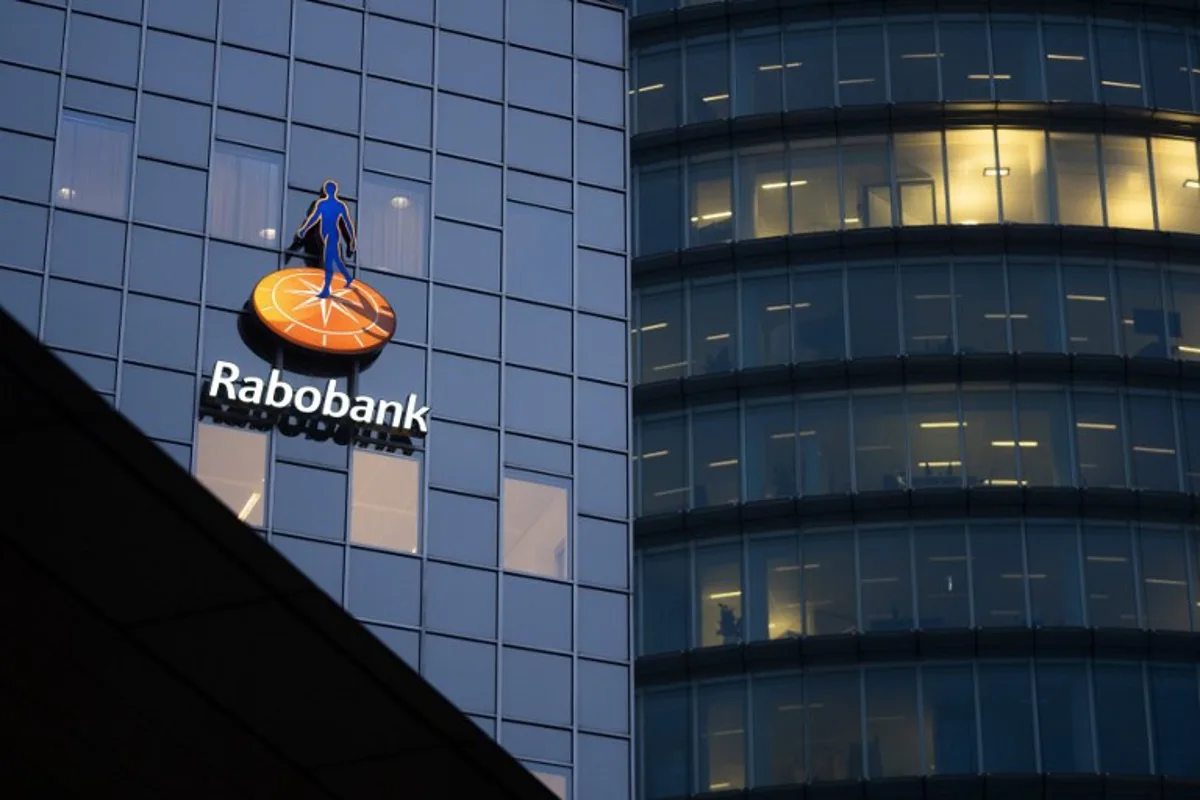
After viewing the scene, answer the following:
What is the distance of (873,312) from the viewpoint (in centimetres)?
6806

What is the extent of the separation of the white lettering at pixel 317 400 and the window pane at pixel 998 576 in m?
19.8

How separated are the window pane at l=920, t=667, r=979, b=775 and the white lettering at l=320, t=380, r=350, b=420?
2051 cm

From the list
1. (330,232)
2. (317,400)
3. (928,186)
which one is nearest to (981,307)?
(928,186)

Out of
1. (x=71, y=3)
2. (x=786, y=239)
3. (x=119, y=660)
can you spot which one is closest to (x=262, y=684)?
(x=119, y=660)

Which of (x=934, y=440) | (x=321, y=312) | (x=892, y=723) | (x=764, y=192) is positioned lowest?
(x=892, y=723)

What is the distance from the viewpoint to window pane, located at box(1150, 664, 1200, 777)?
63.1 metres

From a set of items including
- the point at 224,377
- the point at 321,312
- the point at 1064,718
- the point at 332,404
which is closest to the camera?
the point at 224,377

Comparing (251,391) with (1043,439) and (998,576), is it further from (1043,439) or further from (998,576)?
(1043,439)

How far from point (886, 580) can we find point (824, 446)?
A: 427 cm

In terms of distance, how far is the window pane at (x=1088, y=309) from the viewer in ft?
222

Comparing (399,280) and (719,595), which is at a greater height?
(399,280)

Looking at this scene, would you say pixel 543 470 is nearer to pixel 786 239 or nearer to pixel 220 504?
pixel 786 239

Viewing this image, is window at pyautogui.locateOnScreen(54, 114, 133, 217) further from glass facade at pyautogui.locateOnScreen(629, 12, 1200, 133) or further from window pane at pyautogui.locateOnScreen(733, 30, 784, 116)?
window pane at pyautogui.locateOnScreen(733, 30, 784, 116)

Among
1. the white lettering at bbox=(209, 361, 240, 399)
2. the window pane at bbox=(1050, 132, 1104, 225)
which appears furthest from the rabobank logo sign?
the window pane at bbox=(1050, 132, 1104, 225)
